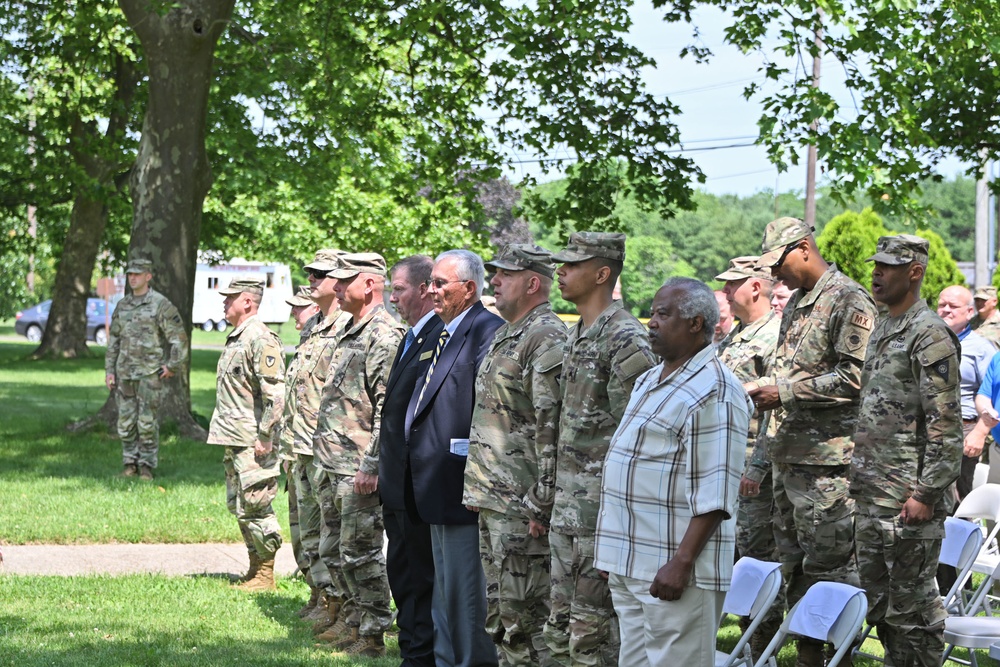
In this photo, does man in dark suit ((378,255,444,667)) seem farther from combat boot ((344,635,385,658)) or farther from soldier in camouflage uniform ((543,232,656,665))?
soldier in camouflage uniform ((543,232,656,665))

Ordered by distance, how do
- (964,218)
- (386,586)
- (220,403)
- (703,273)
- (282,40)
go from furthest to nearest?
(964,218) < (703,273) < (282,40) < (220,403) < (386,586)

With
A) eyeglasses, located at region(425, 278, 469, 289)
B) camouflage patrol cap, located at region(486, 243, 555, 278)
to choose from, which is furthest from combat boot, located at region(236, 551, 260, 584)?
camouflage patrol cap, located at region(486, 243, 555, 278)

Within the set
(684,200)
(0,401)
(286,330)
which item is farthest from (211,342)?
(684,200)

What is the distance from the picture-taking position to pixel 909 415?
6.04 metres

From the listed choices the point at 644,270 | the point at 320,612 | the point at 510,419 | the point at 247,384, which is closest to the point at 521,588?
the point at 510,419

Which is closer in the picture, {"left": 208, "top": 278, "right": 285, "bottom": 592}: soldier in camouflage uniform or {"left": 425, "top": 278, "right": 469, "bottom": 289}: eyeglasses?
{"left": 425, "top": 278, "right": 469, "bottom": 289}: eyeglasses

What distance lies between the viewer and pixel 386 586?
7469 millimetres

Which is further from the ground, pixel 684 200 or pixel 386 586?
pixel 684 200

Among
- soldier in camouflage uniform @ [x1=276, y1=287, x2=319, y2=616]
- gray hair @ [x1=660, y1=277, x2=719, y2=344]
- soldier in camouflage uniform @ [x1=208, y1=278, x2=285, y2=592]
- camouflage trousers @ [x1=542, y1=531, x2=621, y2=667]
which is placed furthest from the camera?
soldier in camouflage uniform @ [x1=208, y1=278, x2=285, y2=592]

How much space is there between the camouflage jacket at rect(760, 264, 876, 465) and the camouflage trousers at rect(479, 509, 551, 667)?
1520mm

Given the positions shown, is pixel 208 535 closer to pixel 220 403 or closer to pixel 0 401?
pixel 220 403

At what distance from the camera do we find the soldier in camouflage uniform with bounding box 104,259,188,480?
14.7 meters

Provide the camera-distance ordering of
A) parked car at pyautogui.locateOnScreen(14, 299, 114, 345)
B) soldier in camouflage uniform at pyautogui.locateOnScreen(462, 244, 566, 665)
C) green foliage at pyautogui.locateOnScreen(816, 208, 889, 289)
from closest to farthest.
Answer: soldier in camouflage uniform at pyautogui.locateOnScreen(462, 244, 566, 665), green foliage at pyautogui.locateOnScreen(816, 208, 889, 289), parked car at pyautogui.locateOnScreen(14, 299, 114, 345)

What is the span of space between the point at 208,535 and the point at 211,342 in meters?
46.9
